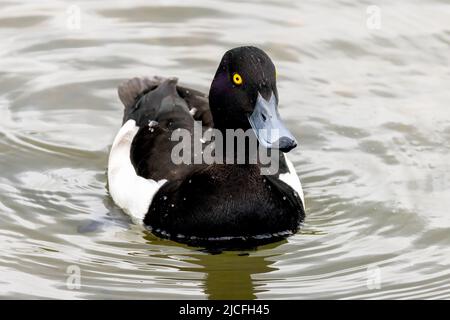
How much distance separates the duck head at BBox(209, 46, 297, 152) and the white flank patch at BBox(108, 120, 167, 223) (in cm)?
107

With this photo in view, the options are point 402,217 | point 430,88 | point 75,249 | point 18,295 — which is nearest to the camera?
point 18,295

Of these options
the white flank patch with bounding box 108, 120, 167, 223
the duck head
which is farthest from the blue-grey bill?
the white flank patch with bounding box 108, 120, 167, 223

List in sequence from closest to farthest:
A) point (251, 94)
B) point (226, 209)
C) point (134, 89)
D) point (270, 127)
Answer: point (270, 127), point (251, 94), point (226, 209), point (134, 89)

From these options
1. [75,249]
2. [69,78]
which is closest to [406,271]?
[75,249]

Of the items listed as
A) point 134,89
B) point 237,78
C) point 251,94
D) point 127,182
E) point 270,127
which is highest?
point 237,78

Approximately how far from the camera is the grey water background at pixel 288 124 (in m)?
9.38

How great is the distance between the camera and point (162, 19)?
560 inches

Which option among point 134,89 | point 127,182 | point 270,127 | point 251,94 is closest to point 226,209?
point 270,127

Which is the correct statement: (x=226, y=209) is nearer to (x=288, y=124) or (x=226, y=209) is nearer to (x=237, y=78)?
(x=237, y=78)

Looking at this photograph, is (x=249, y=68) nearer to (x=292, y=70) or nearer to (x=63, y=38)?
(x=292, y=70)

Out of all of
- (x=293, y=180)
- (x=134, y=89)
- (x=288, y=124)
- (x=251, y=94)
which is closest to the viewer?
(x=251, y=94)

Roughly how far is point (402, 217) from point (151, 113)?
2517 millimetres

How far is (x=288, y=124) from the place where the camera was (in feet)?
39.8

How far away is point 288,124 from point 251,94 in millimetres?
2821
